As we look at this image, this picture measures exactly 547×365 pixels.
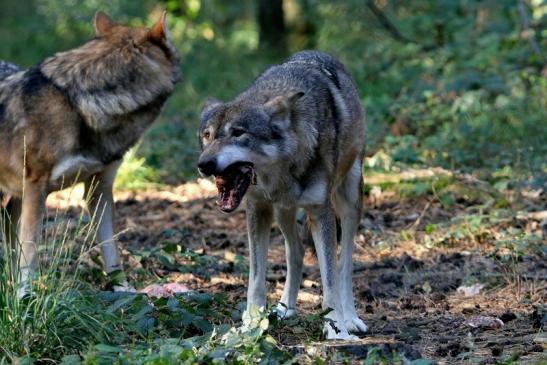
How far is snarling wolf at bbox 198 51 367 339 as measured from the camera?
5152 mm

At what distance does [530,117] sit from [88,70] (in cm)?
534

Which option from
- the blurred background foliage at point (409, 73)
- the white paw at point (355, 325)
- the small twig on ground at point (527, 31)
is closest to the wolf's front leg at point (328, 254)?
the white paw at point (355, 325)

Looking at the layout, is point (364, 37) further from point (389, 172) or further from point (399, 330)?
point (399, 330)

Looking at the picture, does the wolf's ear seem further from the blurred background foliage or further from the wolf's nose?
the blurred background foliage

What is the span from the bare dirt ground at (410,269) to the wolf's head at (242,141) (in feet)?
2.91

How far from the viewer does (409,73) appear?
12.1m

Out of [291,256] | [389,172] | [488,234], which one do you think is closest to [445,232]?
[488,234]

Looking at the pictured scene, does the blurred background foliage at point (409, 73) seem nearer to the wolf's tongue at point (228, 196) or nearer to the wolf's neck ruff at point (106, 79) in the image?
the wolf's neck ruff at point (106, 79)

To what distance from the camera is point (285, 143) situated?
5.31 meters

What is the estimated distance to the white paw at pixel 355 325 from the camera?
18.6 feet

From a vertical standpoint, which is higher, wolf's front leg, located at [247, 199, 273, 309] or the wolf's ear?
the wolf's ear

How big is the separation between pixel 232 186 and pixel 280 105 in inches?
20.8

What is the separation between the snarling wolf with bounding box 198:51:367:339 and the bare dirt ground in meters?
0.36

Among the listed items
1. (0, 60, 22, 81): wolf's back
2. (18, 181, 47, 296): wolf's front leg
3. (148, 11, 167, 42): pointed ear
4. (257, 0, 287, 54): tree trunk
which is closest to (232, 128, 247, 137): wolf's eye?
(18, 181, 47, 296): wolf's front leg
